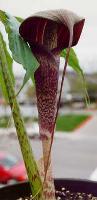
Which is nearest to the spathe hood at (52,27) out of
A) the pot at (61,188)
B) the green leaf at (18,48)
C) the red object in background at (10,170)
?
the green leaf at (18,48)

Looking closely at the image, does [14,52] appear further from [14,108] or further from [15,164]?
[15,164]

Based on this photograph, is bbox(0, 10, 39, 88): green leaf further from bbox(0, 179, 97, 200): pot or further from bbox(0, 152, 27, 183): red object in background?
bbox(0, 152, 27, 183): red object in background

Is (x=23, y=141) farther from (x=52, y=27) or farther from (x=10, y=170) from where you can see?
(x=10, y=170)

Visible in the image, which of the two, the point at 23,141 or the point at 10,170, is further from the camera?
the point at 10,170

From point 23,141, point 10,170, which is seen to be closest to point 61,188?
point 23,141

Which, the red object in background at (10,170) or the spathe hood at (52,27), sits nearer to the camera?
the spathe hood at (52,27)

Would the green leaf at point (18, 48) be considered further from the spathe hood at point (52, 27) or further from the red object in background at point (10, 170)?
the red object in background at point (10, 170)
